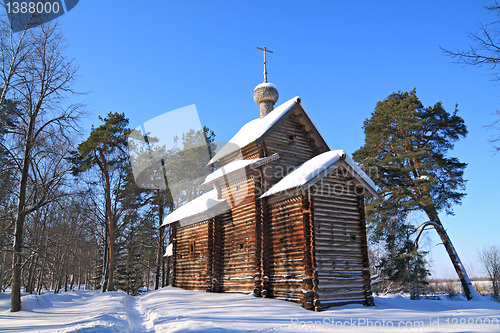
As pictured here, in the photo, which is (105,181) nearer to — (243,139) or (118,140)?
(118,140)

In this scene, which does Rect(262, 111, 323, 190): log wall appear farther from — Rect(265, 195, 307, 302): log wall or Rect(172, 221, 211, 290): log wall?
Rect(172, 221, 211, 290): log wall

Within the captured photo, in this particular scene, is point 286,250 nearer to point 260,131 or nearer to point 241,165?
point 241,165

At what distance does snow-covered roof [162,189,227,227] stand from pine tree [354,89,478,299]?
38.0ft

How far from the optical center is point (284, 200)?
576 inches

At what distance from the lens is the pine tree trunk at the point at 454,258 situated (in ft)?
70.9

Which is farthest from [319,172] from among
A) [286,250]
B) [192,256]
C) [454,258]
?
[454,258]

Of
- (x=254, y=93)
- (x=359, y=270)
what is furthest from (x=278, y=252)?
(x=254, y=93)

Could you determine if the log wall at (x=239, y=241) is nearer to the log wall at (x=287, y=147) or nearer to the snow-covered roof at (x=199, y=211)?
the snow-covered roof at (x=199, y=211)

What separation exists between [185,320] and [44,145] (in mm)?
9029

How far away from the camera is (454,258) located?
22.5 meters

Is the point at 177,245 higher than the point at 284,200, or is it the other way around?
the point at 284,200

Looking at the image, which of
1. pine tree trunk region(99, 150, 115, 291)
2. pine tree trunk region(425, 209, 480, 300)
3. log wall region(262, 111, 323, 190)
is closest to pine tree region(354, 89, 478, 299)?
pine tree trunk region(425, 209, 480, 300)

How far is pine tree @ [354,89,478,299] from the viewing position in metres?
22.8

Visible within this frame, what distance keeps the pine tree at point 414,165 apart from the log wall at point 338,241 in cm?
993
